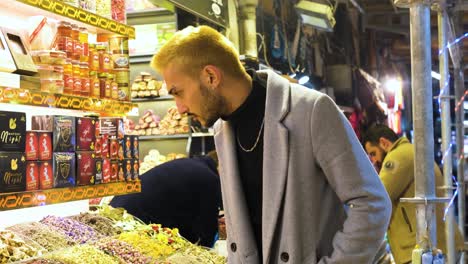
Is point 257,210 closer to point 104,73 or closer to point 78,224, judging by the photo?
point 78,224

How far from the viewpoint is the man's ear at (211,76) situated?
2.71 m

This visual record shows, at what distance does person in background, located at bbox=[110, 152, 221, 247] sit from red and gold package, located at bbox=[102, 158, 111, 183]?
592 mm

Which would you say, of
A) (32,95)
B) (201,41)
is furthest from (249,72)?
(32,95)

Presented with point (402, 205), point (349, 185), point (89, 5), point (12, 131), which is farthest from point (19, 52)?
point (402, 205)

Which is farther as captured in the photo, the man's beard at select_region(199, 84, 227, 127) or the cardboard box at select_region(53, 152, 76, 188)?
the cardboard box at select_region(53, 152, 76, 188)

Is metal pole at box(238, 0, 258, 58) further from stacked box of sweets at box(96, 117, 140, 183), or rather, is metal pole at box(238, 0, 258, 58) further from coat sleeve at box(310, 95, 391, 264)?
coat sleeve at box(310, 95, 391, 264)

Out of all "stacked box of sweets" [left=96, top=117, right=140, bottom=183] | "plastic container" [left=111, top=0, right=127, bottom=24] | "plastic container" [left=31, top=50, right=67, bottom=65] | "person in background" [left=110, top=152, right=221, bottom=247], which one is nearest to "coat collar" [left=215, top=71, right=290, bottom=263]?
"plastic container" [left=31, top=50, right=67, bottom=65]

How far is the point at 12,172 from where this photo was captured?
3.75 meters

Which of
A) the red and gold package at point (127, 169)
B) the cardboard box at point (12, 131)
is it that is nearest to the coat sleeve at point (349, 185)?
the cardboard box at point (12, 131)

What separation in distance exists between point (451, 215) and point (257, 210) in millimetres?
4108

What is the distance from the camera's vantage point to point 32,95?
3945mm

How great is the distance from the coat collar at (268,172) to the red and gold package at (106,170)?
6.60 ft

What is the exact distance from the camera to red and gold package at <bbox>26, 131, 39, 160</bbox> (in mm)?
3948

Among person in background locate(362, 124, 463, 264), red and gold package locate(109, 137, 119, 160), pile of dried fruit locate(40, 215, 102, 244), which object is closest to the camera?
pile of dried fruit locate(40, 215, 102, 244)
